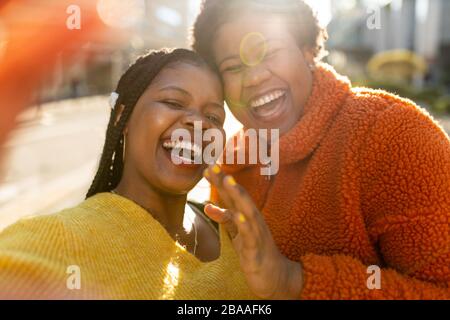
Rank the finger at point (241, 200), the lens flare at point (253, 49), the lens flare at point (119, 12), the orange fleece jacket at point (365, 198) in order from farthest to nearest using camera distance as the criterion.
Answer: the lens flare at point (253, 49) → the orange fleece jacket at point (365, 198) → the finger at point (241, 200) → the lens flare at point (119, 12)

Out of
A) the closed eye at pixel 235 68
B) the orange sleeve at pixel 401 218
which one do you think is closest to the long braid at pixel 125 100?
the closed eye at pixel 235 68

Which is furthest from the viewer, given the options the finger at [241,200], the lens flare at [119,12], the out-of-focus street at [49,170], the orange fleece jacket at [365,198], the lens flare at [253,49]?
the out-of-focus street at [49,170]

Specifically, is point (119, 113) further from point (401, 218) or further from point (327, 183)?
point (401, 218)

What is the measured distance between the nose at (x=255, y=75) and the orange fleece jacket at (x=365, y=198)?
0.88 feet

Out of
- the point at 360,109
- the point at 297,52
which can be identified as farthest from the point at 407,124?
the point at 297,52

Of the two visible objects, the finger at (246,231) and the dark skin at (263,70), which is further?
the dark skin at (263,70)

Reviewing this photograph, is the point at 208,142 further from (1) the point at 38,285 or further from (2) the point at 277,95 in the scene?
(1) the point at 38,285

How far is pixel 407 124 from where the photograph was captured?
163cm

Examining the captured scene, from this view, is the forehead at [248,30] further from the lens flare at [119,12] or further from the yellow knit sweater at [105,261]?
the lens flare at [119,12]

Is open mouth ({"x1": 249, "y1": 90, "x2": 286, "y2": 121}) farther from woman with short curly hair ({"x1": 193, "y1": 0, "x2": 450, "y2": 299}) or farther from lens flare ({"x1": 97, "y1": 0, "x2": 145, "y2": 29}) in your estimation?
lens flare ({"x1": 97, "y1": 0, "x2": 145, "y2": 29})

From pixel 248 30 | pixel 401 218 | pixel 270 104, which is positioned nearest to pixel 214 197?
pixel 270 104

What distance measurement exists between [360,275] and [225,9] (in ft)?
4.11

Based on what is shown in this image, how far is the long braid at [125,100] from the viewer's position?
6.97ft
